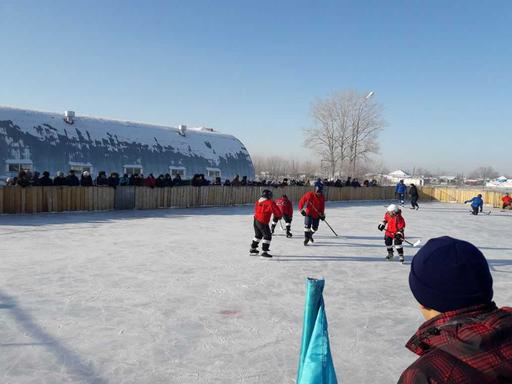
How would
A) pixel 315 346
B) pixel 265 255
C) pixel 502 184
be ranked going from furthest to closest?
1. pixel 502 184
2. pixel 265 255
3. pixel 315 346

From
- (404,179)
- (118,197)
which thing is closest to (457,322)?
(118,197)

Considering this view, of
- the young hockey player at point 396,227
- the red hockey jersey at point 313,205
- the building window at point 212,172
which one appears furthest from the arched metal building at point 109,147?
the young hockey player at point 396,227

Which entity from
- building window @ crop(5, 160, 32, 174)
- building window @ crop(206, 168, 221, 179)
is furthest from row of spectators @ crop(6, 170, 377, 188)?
building window @ crop(206, 168, 221, 179)

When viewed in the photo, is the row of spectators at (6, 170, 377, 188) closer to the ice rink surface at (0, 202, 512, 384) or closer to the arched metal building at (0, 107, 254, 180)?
the arched metal building at (0, 107, 254, 180)

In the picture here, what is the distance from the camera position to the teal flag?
1.73 metres

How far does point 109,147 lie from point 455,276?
75.6 ft

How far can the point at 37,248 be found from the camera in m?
8.71

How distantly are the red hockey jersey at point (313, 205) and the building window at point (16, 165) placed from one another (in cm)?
1427

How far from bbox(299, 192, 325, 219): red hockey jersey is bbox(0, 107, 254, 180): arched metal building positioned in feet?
48.5

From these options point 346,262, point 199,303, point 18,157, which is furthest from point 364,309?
point 18,157

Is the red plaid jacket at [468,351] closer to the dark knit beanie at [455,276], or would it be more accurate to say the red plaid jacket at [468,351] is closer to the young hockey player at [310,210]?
the dark knit beanie at [455,276]

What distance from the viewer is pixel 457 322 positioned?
4.33ft

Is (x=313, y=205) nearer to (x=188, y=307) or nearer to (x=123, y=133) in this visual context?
(x=188, y=307)

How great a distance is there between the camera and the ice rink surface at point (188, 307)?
375cm
